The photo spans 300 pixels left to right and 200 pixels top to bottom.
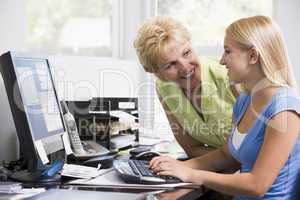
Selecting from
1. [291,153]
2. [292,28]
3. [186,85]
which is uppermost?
[292,28]

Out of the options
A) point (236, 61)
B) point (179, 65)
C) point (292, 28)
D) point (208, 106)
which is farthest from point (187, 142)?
point (292, 28)

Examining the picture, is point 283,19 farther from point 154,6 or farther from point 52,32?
point 52,32

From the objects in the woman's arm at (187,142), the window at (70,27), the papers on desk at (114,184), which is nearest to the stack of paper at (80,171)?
the papers on desk at (114,184)

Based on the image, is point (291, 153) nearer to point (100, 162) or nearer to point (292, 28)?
point (100, 162)

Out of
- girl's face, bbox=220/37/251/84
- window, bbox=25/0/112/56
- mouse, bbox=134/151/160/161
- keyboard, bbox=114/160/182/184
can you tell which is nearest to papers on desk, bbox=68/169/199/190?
keyboard, bbox=114/160/182/184

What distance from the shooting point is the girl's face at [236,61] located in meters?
1.58

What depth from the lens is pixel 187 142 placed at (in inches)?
83.4

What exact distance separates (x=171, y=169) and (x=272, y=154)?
36cm

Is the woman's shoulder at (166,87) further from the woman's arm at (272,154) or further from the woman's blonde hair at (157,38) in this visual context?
the woman's arm at (272,154)

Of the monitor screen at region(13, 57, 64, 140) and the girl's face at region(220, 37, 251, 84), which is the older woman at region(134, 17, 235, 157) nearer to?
the girl's face at region(220, 37, 251, 84)

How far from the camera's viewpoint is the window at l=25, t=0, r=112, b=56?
8.26ft

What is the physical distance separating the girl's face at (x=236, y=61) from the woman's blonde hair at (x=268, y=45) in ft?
0.08

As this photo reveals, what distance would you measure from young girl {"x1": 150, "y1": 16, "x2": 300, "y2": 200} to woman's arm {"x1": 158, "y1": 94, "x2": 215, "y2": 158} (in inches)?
15.6

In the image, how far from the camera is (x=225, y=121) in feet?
6.64
